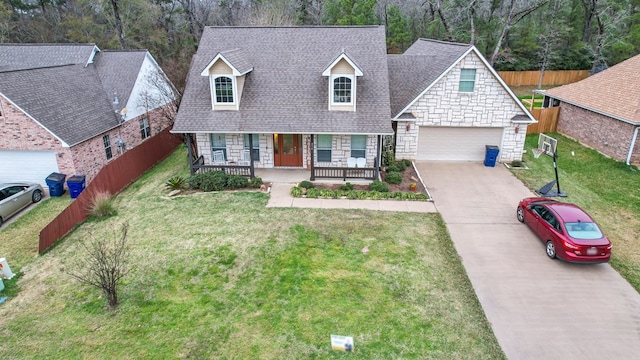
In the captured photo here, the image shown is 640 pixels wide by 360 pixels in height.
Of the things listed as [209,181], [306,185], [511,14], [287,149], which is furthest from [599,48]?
[209,181]

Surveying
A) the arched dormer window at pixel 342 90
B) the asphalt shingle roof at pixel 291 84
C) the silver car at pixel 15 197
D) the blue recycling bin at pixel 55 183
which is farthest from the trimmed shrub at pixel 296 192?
the silver car at pixel 15 197

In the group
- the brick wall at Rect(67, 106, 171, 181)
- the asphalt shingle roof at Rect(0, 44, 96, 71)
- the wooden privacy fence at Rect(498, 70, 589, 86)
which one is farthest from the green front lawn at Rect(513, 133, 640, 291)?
the asphalt shingle roof at Rect(0, 44, 96, 71)

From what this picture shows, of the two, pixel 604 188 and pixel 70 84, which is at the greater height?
pixel 70 84

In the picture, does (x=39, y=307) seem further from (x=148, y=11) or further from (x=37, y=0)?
(x=37, y=0)

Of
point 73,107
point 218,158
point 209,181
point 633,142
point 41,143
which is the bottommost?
point 209,181

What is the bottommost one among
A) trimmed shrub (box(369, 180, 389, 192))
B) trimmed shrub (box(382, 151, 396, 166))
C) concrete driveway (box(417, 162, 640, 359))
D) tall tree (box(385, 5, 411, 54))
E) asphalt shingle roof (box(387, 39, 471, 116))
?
concrete driveway (box(417, 162, 640, 359))

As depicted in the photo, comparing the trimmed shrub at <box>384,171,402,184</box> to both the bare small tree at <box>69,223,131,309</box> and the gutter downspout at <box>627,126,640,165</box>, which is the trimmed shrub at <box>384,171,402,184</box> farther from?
the gutter downspout at <box>627,126,640,165</box>

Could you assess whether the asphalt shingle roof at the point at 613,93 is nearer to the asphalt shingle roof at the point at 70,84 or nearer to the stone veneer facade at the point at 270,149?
the stone veneer facade at the point at 270,149

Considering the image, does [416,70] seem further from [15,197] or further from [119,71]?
[15,197]
